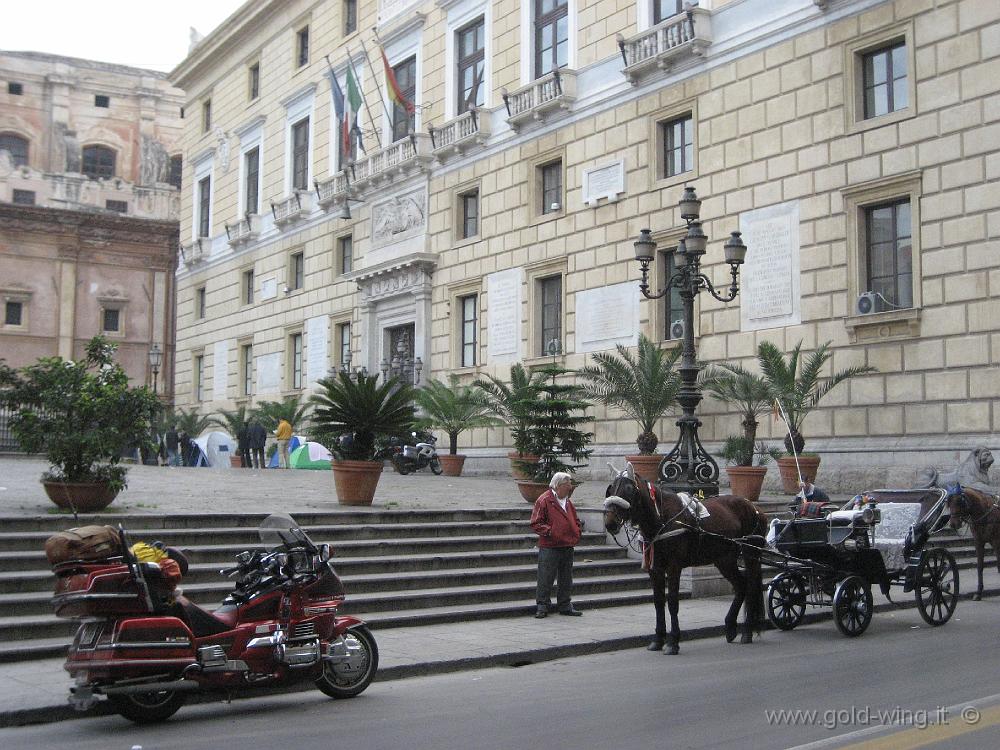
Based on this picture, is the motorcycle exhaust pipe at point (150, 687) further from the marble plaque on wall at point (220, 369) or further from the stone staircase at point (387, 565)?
the marble plaque on wall at point (220, 369)

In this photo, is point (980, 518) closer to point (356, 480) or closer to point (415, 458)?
point (356, 480)

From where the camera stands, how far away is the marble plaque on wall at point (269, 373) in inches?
1593

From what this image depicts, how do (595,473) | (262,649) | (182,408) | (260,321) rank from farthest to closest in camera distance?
(182,408) → (260,321) → (595,473) → (262,649)

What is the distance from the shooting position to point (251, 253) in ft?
142

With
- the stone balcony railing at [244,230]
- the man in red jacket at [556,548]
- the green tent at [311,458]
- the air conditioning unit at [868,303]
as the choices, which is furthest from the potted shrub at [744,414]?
the stone balcony railing at [244,230]

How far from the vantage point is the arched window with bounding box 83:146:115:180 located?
216 ft

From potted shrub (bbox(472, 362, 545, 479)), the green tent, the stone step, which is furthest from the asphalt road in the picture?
the green tent

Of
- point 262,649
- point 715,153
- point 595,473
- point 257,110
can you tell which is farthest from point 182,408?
point 262,649

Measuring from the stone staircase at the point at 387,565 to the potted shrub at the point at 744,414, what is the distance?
4392mm

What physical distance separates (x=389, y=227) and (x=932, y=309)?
61.3 ft

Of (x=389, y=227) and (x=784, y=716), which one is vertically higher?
(x=389, y=227)

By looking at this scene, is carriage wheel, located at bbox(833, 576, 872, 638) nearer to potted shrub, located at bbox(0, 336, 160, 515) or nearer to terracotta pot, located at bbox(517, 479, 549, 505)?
terracotta pot, located at bbox(517, 479, 549, 505)

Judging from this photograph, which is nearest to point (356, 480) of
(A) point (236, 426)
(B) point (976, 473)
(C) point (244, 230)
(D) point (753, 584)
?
(D) point (753, 584)

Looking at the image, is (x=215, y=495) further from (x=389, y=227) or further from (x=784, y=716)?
(x=389, y=227)
